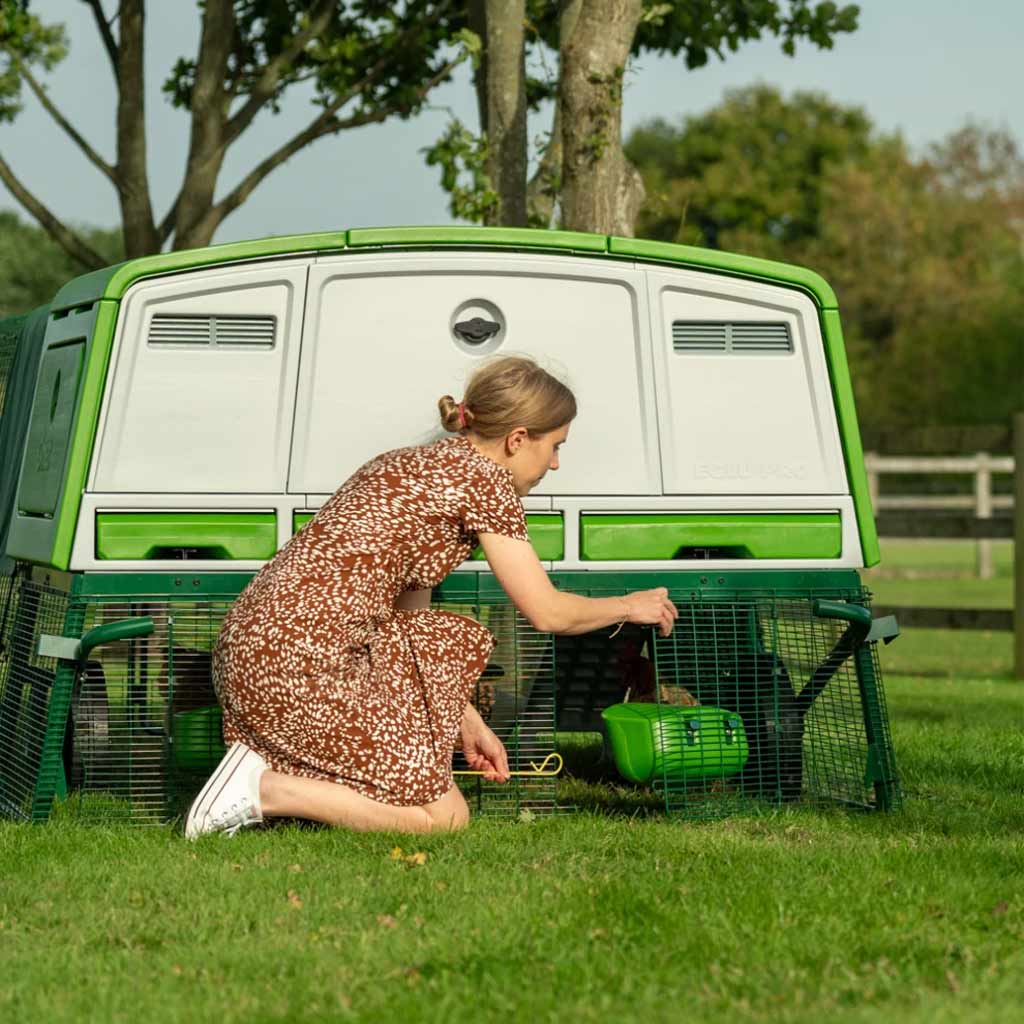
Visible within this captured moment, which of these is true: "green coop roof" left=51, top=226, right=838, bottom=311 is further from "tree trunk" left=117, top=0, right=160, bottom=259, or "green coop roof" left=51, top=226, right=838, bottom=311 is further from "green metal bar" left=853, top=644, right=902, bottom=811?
"tree trunk" left=117, top=0, right=160, bottom=259

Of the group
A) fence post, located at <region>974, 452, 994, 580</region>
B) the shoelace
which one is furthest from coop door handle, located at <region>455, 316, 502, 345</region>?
fence post, located at <region>974, 452, 994, 580</region>

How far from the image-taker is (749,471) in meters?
5.87

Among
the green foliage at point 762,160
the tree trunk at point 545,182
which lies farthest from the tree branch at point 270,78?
the green foliage at point 762,160

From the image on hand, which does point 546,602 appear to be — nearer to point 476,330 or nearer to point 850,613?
point 850,613

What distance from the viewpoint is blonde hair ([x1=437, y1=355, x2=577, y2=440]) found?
5.13m

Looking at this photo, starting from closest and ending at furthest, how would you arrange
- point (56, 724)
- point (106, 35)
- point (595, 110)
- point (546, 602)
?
point (546, 602) < point (56, 724) < point (595, 110) < point (106, 35)

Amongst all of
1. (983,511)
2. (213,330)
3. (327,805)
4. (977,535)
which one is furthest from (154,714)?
(983,511)

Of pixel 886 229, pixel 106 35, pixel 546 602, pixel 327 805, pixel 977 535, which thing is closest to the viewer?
pixel 546 602

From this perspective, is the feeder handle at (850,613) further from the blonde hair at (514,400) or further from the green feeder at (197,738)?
the green feeder at (197,738)

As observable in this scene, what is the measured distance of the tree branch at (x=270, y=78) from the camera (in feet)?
37.9

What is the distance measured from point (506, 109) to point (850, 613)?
4.77m

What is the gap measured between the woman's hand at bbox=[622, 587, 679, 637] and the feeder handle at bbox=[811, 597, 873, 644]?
65cm

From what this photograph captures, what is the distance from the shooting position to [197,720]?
5.67 meters

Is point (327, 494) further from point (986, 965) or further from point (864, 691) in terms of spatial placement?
point (986, 965)
